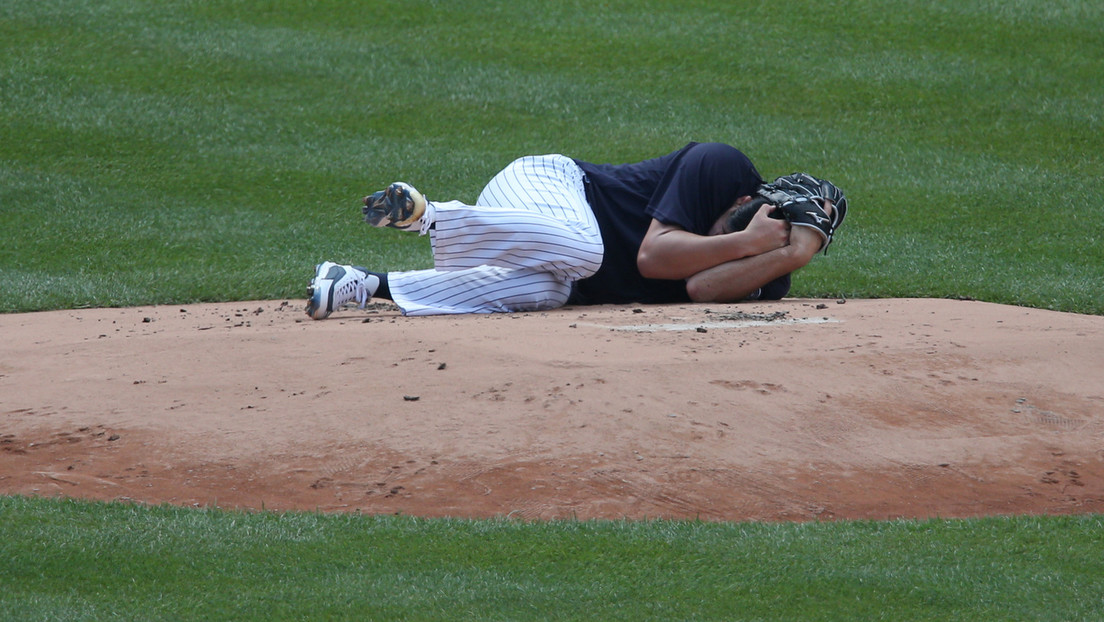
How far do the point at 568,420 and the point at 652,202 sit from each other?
2106mm

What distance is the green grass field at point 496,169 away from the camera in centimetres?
316

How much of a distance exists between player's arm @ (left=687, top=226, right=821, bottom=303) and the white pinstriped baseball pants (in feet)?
1.79

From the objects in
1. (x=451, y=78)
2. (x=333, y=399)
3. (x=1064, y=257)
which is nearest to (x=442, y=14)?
(x=451, y=78)

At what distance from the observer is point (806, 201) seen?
584 cm

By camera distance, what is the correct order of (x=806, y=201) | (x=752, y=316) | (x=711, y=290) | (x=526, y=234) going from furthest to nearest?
(x=711, y=290), (x=806, y=201), (x=526, y=234), (x=752, y=316)

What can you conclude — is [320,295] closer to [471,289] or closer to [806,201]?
[471,289]

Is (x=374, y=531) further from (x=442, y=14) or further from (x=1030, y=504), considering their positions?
(x=442, y=14)

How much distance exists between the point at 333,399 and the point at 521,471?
818 mm

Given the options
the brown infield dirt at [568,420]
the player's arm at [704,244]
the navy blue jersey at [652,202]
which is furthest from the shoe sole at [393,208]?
the player's arm at [704,244]

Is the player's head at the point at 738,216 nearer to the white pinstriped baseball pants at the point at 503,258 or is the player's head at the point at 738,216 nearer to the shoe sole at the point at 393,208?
the white pinstriped baseball pants at the point at 503,258

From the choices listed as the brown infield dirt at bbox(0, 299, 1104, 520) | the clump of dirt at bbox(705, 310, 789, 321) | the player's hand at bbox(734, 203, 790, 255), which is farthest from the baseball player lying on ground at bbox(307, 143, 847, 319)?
the brown infield dirt at bbox(0, 299, 1104, 520)

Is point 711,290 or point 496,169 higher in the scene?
point 496,169

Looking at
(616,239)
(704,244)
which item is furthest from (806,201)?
(616,239)

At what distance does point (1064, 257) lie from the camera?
779 cm
